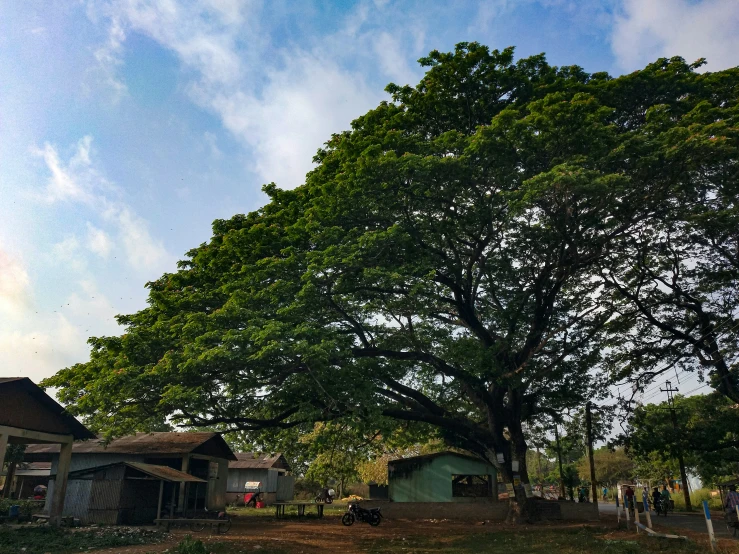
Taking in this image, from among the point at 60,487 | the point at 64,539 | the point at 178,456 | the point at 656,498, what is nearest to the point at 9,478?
the point at 178,456

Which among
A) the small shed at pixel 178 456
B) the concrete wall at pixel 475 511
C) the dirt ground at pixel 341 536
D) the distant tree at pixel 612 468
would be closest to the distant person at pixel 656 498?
→ the concrete wall at pixel 475 511

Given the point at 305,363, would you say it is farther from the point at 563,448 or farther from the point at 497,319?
the point at 563,448

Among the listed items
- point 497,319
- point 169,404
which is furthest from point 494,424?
point 169,404

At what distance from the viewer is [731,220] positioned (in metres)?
16.6

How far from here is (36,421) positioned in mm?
17969

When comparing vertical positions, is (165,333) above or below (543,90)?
below

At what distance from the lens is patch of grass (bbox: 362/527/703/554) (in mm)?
14359

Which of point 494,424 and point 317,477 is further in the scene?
point 317,477

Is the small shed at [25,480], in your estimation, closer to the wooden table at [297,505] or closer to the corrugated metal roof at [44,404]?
the wooden table at [297,505]

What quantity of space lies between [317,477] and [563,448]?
14.8m

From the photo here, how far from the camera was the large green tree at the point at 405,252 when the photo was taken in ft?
52.4

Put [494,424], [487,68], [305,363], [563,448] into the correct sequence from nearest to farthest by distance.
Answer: [305,363], [487,68], [494,424], [563,448]

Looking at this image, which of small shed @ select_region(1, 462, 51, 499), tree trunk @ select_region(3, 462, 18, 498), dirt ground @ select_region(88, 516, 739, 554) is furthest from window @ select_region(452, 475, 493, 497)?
small shed @ select_region(1, 462, 51, 499)

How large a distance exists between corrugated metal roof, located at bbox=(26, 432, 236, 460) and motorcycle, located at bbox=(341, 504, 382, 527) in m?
7.47
